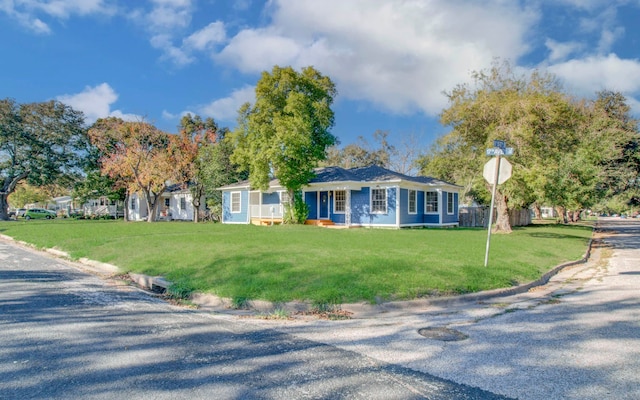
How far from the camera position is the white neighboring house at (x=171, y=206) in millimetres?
41562

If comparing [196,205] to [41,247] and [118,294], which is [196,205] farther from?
[118,294]

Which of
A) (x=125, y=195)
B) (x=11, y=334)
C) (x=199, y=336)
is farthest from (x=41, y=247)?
(x=125, y=195)

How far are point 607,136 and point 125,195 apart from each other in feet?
153

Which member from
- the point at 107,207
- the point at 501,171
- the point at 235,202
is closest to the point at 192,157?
the point at 235,202

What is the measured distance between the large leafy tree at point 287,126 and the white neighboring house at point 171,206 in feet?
54.9

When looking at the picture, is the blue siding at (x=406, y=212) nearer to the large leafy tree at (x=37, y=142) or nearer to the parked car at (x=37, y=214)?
the large leafy tree at (x=37, y=142)

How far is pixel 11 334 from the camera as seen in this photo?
4.95 metres

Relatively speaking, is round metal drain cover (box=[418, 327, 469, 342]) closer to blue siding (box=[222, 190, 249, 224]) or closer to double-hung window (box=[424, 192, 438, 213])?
double-hung window (box=[424, 192, 438, 213])

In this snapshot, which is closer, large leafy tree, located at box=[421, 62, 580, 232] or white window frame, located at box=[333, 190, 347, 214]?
large leafy tree, located at box=[421, 62, 580, 232]

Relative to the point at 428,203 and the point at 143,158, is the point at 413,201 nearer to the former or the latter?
the point at 428,203

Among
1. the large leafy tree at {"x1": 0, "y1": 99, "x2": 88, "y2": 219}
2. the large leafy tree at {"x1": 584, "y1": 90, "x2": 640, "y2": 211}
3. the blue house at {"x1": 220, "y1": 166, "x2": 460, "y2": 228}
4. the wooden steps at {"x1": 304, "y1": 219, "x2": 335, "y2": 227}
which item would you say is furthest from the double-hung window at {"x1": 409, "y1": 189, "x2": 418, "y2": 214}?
the large leafy tree at {"x1": 0, "y1": 99, "x2": 88, "y2": 219}

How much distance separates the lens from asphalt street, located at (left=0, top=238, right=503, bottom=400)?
11.2 ft

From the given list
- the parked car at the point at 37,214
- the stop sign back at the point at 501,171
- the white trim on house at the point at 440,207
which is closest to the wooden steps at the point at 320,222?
the white trim on house at the point at 440,207

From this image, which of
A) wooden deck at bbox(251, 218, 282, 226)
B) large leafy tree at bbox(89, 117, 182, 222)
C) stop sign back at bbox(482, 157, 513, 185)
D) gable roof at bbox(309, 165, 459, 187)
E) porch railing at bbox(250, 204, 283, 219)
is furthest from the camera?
large leafy tree at bbox(89, 117, 182, 222)
